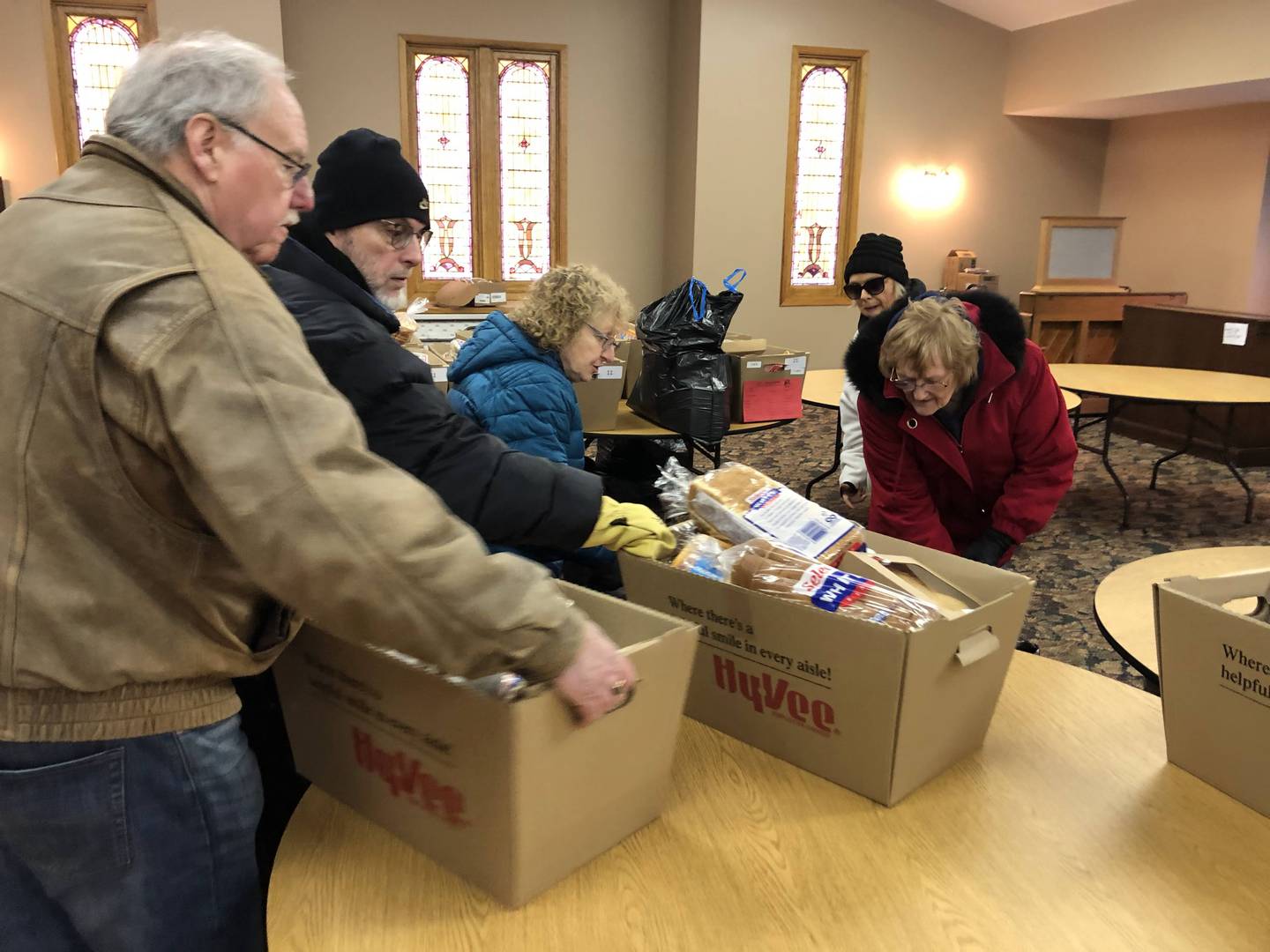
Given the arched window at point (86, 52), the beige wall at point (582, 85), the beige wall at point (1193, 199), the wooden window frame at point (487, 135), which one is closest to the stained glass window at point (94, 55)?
the arched window at point (86, 52)

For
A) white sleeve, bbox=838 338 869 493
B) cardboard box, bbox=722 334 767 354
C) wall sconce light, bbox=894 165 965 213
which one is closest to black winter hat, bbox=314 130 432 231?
white sleeve, bbox=838 338 869 493

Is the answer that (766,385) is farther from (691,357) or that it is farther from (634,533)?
(634,533)

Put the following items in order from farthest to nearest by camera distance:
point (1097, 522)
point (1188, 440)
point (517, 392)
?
point (1188, 440) → point (1097, 522) → point (517, 392)

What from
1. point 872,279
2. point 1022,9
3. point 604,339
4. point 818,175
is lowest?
point 604,339

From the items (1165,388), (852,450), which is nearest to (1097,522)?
(1165,388)

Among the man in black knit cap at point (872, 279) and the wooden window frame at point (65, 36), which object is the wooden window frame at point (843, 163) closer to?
the man in black knit cap at point (872, 279)

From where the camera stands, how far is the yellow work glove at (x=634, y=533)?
1333mm

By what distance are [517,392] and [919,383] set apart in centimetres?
96

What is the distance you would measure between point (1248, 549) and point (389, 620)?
6.74ft

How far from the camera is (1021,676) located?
1453 mm

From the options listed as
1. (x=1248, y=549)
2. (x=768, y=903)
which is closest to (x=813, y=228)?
(x=1248, y=549)

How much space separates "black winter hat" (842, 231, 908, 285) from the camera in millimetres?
3645

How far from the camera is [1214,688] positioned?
114 centimetres

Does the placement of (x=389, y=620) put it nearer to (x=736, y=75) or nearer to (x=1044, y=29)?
(x=736, y=75)
